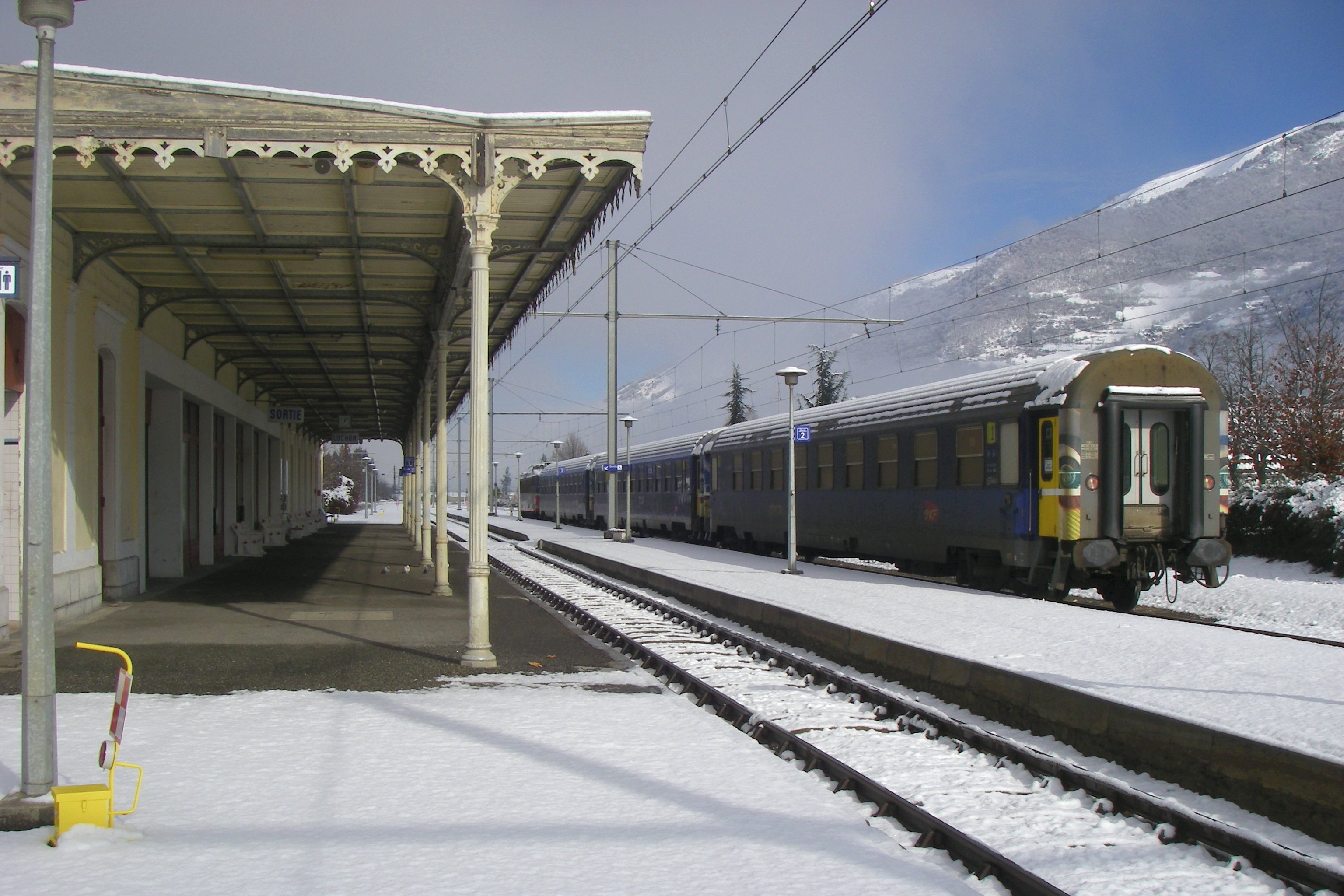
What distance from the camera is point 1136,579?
46.4 feet

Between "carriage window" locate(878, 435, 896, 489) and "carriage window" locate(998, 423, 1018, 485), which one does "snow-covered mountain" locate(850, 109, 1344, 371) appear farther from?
"carriage window" locate(998, 423, 1018, 485)

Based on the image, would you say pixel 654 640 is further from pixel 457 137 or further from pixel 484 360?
pixel 457 137

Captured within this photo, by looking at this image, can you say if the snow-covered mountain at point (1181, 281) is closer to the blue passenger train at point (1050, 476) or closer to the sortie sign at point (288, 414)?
the sortie sign at point (288, 414)

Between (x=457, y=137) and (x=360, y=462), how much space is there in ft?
390

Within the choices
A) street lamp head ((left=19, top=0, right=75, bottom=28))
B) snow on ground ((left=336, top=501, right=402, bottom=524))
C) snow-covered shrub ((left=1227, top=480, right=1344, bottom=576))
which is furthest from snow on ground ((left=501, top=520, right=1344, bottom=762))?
snow on ground ((left=336, top=501, right=402, bottom=524))

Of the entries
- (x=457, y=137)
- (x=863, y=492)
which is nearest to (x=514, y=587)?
(x=863, y=492)

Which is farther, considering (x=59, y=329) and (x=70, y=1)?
(x=59, y=329)

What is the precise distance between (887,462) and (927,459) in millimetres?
1519

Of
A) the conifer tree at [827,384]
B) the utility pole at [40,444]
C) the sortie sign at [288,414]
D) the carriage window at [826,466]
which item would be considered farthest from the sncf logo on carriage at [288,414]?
the conifer tree at [827,384]

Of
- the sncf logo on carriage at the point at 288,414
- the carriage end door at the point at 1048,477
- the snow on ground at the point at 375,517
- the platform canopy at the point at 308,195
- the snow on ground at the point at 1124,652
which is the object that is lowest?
the snow on ground at the point at 375,517

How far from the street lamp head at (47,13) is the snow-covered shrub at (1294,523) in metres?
18.1

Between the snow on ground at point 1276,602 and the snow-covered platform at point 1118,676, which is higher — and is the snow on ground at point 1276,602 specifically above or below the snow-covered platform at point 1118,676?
below

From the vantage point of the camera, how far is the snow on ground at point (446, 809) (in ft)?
14.7

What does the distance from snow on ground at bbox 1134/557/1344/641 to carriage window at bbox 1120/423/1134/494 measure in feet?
7.48
